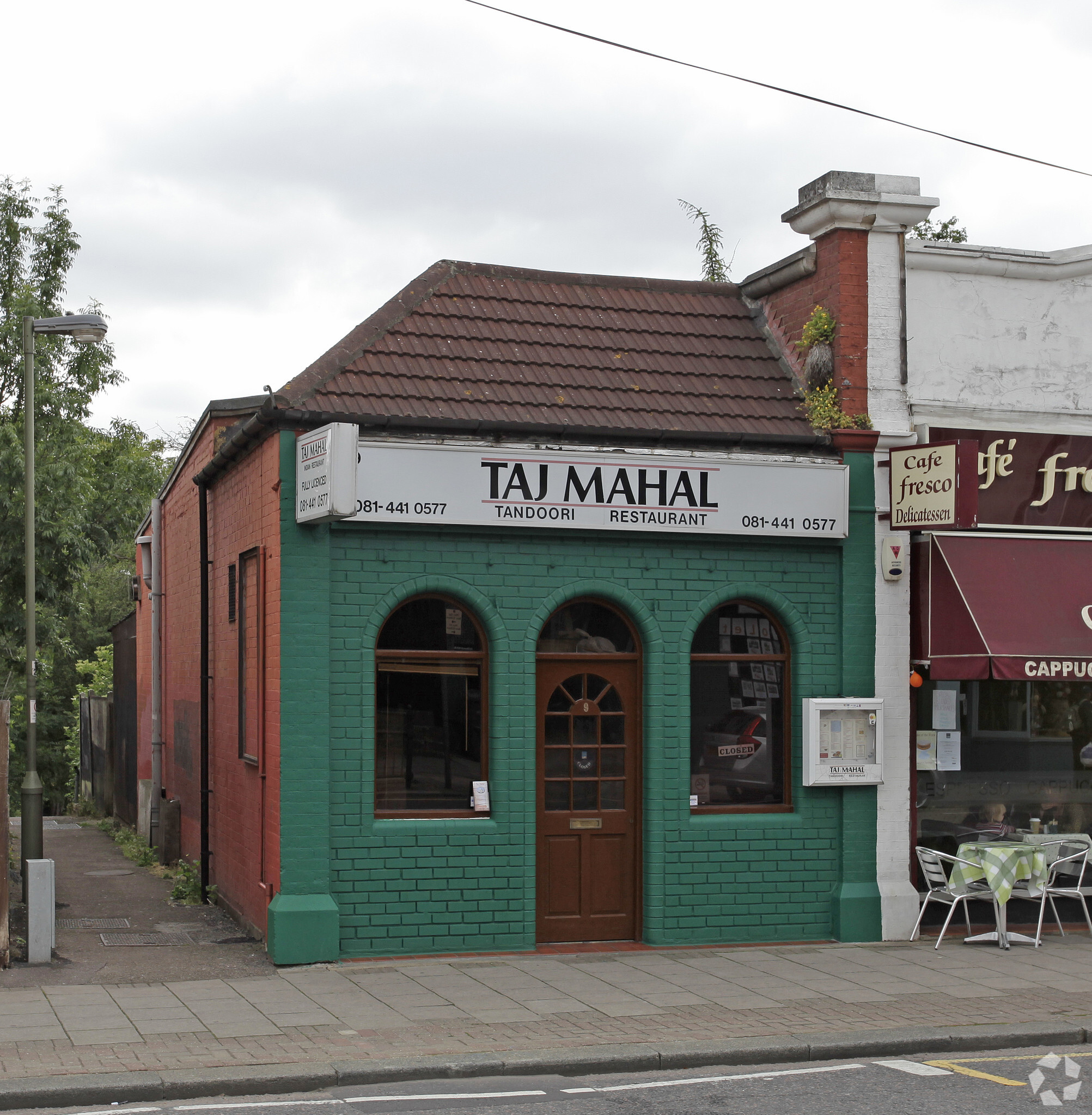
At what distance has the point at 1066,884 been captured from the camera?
12773mm

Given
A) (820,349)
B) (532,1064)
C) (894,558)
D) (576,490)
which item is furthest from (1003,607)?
(532,1064)

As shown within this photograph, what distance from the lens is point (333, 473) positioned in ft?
32.8

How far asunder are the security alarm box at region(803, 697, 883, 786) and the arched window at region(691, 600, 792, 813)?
336mm

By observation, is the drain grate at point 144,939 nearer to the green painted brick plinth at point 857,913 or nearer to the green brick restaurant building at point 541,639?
the green brick restaurant building at point 541,639

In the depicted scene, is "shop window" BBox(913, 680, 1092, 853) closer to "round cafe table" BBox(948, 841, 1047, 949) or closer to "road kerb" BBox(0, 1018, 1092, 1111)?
"round cafe table" BBox(948, 841, 1047, 949)

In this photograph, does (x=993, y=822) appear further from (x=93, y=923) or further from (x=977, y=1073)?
(x=93, y=923)

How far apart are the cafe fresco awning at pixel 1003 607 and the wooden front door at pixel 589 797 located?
2639 millimetres

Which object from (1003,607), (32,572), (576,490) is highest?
(576,490)

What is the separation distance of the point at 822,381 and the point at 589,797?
4143 mm

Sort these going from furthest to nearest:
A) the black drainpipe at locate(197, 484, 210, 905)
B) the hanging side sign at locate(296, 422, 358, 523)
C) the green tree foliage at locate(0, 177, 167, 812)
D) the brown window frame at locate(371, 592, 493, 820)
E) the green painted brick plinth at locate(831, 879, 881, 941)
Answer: the green tree foliage at locate(0, 177, 167, 812), the black drainpipe at locate(197, 484, 210, 905), the green painted brick plinth at locate(831, 879, 881, 941), the brown window frame at locate(371, 592, 493, 820), the hanging side sign at locate(296, 422, 358, 523)

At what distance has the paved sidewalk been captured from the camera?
820cm

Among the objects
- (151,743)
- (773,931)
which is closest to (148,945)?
(773,931)

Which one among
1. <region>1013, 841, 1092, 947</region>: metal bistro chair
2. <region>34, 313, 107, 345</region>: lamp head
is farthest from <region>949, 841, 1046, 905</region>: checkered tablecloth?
<region>34, 313, 107, 345</region>: lamp head

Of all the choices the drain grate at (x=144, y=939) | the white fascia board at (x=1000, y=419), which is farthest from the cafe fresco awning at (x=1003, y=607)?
the drain grate at (x=144, y=939)
